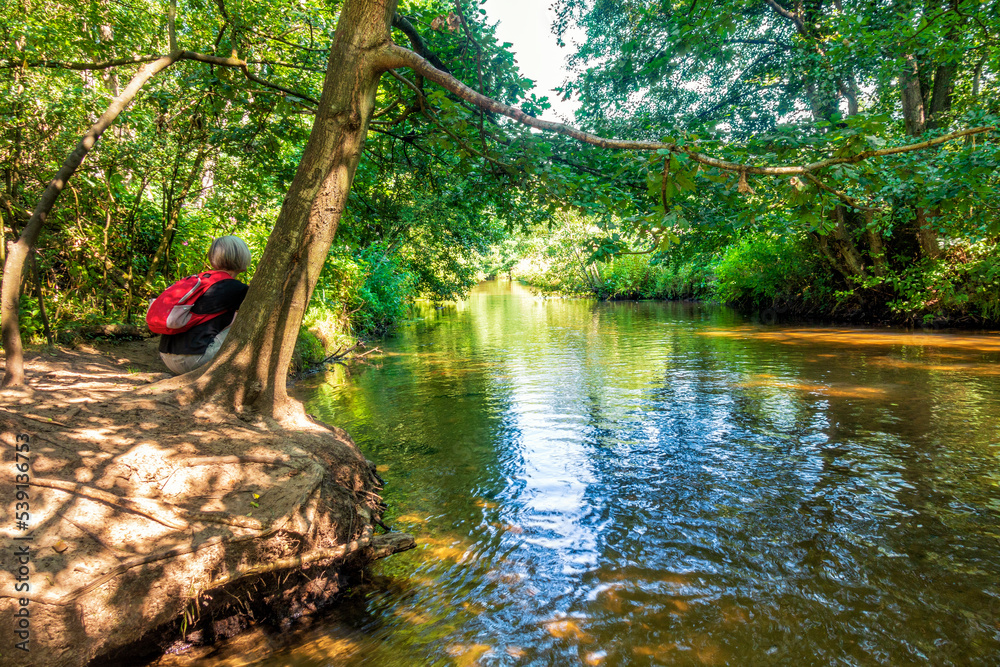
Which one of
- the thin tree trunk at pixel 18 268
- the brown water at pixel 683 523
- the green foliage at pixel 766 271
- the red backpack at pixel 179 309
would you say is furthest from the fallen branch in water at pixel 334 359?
the green foliage at pixel 766 271

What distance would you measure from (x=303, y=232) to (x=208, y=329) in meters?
1.63

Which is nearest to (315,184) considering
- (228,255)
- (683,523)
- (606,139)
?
(228,255)

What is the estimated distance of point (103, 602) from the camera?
203cm

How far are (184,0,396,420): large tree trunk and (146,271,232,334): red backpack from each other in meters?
1.03

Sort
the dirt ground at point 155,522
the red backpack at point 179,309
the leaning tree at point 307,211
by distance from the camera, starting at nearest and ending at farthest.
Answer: the dirt ground at point 155,522
the leaning tree at point 307,211
the red backpack at point 179,309

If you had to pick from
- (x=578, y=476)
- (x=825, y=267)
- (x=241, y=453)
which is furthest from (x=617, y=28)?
(x=241, y=453)

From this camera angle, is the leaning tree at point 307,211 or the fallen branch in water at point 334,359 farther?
the fallen branch in water at point 334,359

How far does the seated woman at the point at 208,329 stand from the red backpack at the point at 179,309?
4cm

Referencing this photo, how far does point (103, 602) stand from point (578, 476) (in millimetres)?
3438

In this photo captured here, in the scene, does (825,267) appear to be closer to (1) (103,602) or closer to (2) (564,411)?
(2) (564,411)

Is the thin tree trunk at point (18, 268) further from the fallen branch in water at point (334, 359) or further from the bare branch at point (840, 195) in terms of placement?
the fallen branch in water at point (334, 359)

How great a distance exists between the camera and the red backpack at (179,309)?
416 centimetres

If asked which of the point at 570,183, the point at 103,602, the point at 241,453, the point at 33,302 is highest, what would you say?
the point at 570,183

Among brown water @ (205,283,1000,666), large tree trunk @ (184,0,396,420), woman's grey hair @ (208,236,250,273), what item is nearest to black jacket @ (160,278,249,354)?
woman's grey hair @ (208,236,250,273)
